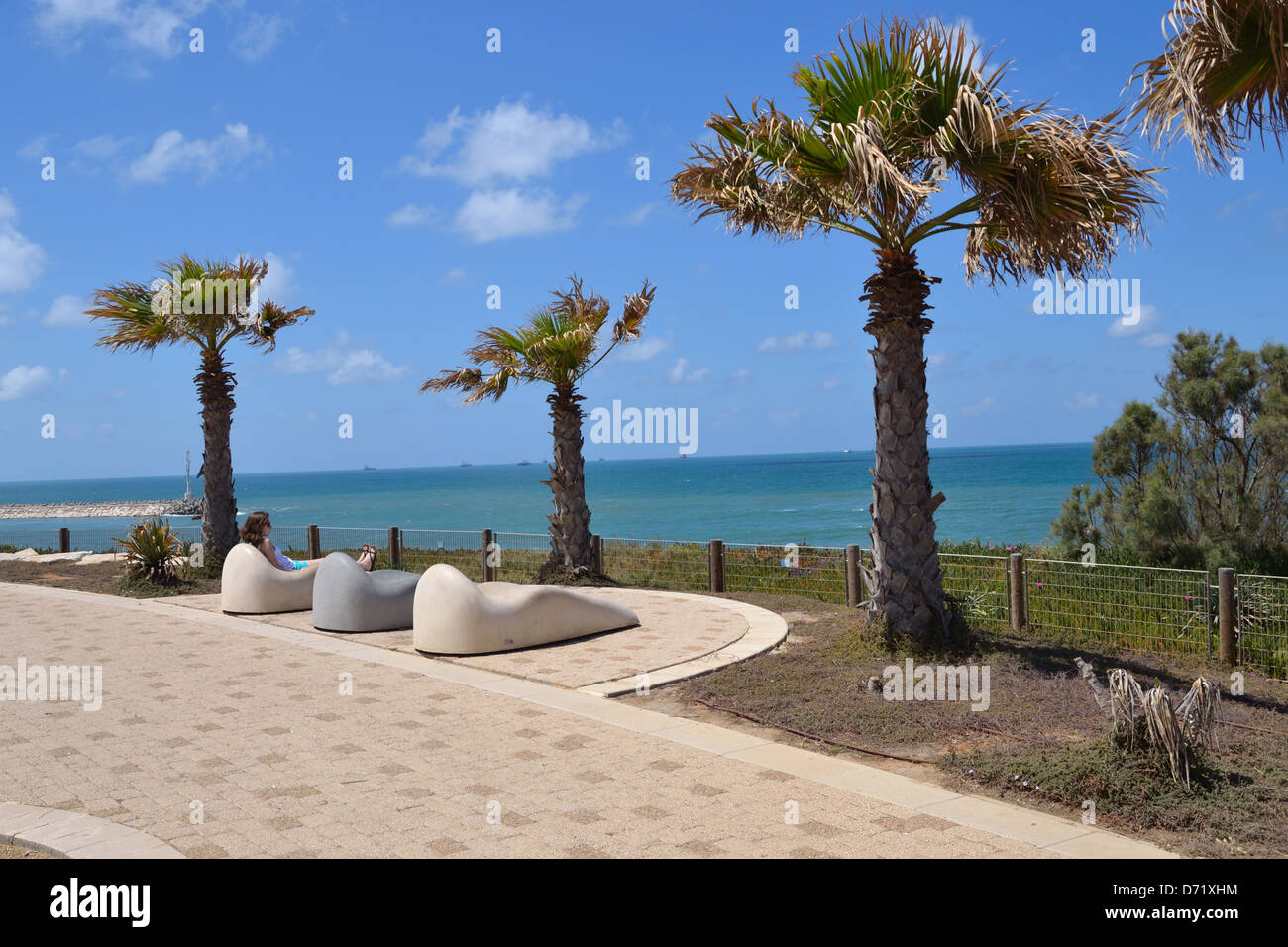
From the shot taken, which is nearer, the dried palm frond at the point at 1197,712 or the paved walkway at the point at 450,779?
the paved walkway at the point at 450,779

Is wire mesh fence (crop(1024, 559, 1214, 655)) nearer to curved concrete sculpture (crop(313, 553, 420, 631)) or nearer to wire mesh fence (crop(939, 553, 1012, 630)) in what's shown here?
wire mesh fence (crop(939, 553, 1012, 630))

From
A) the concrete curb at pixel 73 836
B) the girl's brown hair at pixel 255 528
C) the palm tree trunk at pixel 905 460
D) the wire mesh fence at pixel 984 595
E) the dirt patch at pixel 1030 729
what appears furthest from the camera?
the girl's brown hair at pixel 255 528

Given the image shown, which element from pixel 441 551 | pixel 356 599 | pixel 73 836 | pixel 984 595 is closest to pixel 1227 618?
pixel 984 595

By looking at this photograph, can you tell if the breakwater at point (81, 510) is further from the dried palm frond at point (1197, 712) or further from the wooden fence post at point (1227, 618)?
the dried palm frond at point (1197, 712)

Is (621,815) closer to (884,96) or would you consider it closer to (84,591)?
(884,96)

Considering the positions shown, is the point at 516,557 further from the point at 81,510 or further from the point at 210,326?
the point at 81,510

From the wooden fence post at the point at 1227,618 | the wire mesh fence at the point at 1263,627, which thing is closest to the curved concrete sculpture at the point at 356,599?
the wooden fence post at the point at 1227,618

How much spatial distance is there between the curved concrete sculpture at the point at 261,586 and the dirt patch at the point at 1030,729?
23.8ft

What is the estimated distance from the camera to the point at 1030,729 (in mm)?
6875

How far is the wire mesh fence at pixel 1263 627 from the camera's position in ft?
31.5

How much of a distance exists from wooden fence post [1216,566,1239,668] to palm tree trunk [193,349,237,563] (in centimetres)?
1587

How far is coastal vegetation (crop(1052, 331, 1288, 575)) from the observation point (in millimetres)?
14367

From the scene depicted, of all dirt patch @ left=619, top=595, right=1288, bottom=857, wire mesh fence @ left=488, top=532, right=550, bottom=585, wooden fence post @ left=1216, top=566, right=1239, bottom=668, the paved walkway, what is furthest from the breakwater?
wooden fence post @ left=1216, top=566, right=1239, bottom=668
